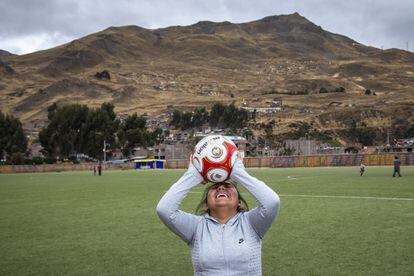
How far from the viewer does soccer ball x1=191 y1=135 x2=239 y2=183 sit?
3.88 metres

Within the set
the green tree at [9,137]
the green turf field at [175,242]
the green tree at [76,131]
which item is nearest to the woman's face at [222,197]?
the green turf field at [175,242]

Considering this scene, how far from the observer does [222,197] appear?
3.92 meters

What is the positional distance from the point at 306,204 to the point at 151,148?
357 ft

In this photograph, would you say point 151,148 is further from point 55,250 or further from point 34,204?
point 55,250

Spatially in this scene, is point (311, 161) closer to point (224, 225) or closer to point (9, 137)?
point (224, 225)

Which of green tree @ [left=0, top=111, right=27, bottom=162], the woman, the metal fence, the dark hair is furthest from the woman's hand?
green tree @ [left=0, top=111, right=27, bottom=162]

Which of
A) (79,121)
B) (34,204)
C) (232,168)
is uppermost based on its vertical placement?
(79,121)

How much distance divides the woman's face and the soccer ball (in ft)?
0.20

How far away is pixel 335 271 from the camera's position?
721 centimetres

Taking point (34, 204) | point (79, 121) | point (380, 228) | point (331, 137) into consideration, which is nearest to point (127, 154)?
point (79, 121)

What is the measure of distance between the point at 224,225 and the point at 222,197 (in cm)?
20

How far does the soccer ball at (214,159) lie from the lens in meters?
3.88

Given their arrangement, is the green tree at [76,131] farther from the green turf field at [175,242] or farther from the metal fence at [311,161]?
the green turf field at [175,242]

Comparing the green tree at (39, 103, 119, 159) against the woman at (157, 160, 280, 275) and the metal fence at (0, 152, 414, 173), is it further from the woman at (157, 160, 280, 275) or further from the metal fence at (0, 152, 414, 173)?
the woman at (157, 160, 280, 275)
